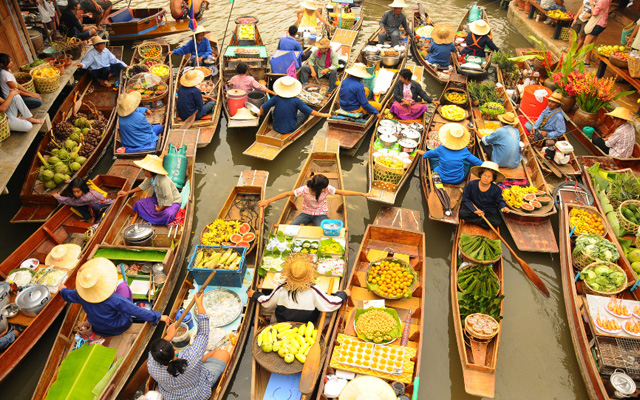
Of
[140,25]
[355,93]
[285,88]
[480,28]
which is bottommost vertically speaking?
[140,25]

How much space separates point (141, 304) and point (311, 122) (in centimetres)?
594

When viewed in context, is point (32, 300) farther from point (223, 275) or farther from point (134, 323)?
point (223, 275)

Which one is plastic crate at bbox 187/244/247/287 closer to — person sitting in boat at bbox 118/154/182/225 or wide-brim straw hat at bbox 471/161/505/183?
person sitting in boat at bbox 118/154/182/225

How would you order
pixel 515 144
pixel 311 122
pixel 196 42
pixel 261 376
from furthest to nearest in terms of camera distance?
pixel 196 42
pixel 311 122
pixel 515 144
pixel 261 376

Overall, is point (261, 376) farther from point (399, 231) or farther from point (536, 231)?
point (536, 231)

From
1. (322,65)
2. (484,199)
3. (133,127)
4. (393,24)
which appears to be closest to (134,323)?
(133,127)

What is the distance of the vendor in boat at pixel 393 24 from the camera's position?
14070 mm

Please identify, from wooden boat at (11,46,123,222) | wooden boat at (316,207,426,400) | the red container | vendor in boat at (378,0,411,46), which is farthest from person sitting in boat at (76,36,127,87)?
the red container

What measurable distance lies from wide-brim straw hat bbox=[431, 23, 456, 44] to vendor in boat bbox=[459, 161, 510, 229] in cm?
656

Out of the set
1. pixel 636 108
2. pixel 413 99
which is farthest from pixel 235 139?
pixel 636 108

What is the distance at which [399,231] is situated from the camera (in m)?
7.26

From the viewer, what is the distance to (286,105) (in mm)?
9766

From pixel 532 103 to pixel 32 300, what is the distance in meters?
11.4

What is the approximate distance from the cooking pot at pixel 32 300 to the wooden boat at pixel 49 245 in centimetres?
10
